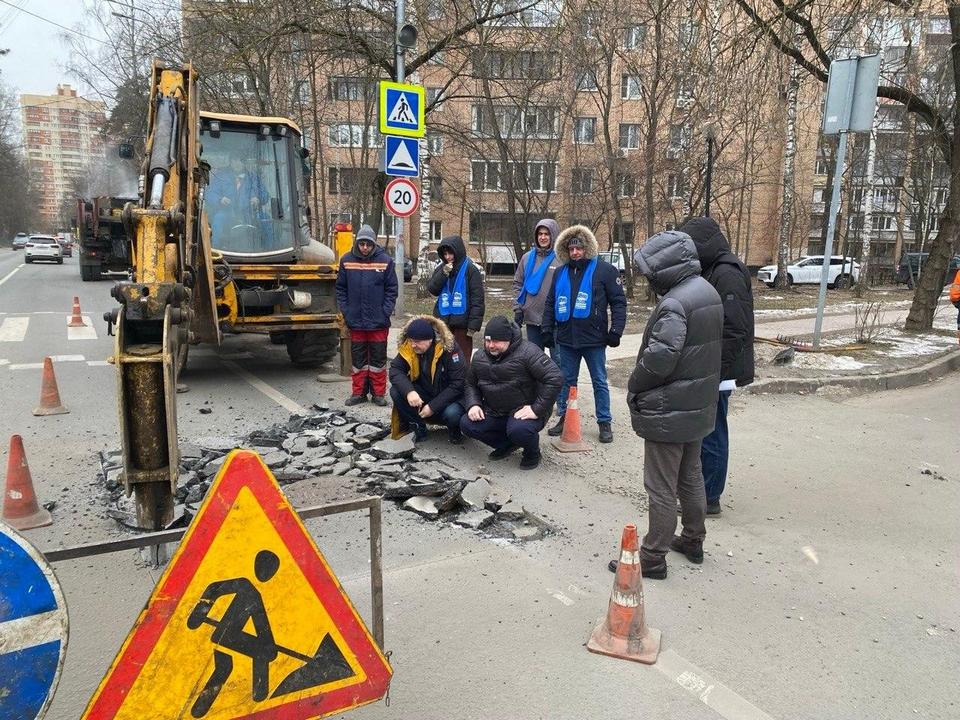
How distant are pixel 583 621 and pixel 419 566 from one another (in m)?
1.00

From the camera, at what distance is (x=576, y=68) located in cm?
1847

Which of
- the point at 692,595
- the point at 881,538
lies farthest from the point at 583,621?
the point at 881,538

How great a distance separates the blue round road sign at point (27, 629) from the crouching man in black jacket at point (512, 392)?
3.74m

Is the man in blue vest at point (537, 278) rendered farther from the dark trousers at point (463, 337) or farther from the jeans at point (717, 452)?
the jeans at point (717, 452)

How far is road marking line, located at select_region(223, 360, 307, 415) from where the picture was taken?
7043mm

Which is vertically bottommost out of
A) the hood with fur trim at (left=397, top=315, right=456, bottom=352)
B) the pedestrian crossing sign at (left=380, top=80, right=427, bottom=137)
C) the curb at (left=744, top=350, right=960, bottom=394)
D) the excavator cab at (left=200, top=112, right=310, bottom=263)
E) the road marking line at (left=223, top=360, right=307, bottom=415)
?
the road marking line at (left=223, top=360, right=307, bottom=415)

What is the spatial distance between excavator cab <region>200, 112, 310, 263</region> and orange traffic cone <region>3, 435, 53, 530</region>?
14.6ft

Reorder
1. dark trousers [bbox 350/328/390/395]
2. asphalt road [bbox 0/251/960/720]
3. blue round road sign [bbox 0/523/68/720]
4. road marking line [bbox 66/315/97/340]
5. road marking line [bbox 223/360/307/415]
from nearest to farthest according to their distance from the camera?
blue round road sign [bbox 0/523/68/720] < asphalt road [bbox 0/251/960/720] < road marking line [bbox 223/360/307/415] < dark trousers [bbox 350/328/390/395] < road marking line [bbox 66/315/97/340]

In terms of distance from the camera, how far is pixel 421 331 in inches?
221

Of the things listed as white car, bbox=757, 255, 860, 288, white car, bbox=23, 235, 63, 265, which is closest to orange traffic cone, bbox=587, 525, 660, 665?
white car, bbox=757, 255, 860, 288

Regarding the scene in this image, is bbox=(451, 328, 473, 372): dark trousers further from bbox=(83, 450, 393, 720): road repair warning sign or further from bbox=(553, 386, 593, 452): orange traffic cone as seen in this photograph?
bbox=(83, 450, 393, 720): road repair warning sign

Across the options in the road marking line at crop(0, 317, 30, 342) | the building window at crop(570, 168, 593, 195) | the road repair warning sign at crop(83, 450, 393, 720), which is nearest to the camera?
the road repair warning sign at crop(83, 450, 393, 720)

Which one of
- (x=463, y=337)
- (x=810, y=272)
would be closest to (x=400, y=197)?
(x=463, y=337)

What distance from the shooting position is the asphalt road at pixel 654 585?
273 centimetres
